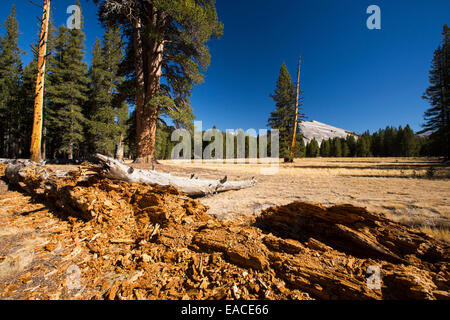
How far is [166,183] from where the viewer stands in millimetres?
4078

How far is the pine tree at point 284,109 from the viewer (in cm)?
2262

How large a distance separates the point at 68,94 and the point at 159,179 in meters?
20.6

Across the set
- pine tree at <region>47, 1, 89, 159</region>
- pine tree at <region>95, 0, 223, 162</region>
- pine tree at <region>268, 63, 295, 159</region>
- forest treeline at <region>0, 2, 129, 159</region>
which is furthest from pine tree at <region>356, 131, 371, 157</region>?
pine tree at <region>47, 1, 89, 159</region>

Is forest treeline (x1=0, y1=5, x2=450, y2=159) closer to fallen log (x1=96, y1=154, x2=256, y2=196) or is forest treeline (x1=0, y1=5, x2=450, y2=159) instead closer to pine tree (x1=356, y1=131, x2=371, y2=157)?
fallen log (x1=96, y1=154, x2=256, y2=196)

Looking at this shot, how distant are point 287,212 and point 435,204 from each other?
3.98m

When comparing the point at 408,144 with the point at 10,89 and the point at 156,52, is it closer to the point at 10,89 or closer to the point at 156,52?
the point at 156,52

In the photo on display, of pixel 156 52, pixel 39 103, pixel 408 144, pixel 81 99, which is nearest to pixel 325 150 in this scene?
pixel 408 144

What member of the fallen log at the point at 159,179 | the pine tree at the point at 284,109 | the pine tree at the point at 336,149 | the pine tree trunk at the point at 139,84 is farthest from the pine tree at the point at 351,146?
the pine tree trunk at the point at 139,84

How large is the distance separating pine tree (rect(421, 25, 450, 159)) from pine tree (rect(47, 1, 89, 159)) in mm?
36442

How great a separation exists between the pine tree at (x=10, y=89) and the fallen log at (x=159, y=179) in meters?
26.3

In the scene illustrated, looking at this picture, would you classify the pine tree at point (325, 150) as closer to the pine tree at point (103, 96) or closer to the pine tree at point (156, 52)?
the pine tree at point (156, 52)

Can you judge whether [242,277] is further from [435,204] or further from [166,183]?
[435,204]

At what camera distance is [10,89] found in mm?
20000
